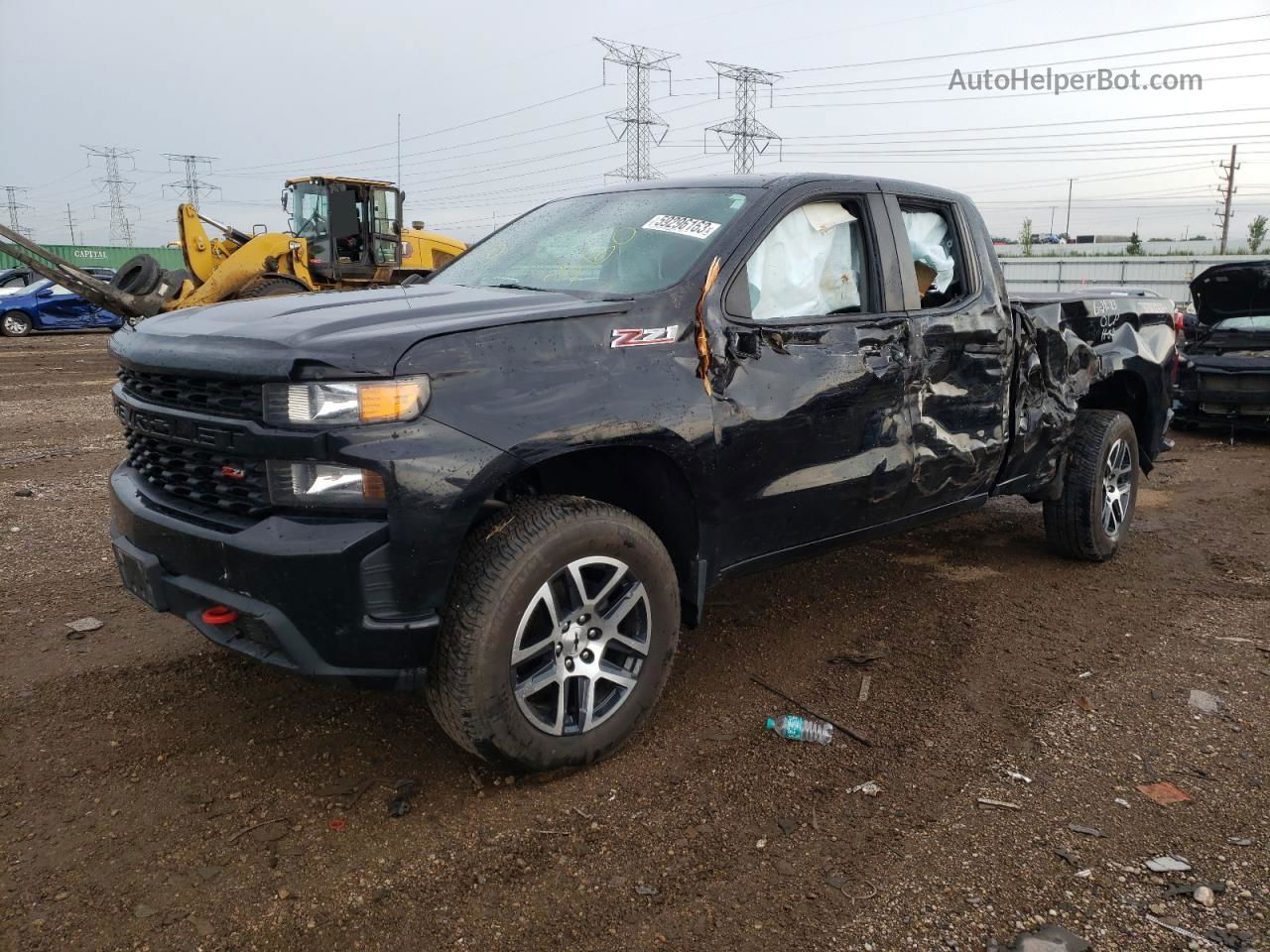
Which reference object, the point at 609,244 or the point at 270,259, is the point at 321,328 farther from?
the point at 270,259

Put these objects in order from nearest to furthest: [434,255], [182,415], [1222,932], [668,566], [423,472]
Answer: [1222,932]
[423,472]
[182,415]
[668,566]
[434,255]

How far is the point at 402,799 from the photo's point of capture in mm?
2980

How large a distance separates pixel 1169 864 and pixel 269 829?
2.56 meters

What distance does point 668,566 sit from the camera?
3199 millimetres

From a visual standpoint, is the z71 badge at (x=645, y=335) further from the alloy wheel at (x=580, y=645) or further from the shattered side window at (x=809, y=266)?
the alloy wheel at (x=580, y=645)

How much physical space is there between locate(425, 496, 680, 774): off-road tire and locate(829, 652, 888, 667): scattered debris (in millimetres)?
1365

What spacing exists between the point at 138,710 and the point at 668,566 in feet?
6.64

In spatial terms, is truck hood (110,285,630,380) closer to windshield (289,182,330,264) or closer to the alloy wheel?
the alloy wheel

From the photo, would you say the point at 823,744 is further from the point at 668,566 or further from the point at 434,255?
the point at 434,255

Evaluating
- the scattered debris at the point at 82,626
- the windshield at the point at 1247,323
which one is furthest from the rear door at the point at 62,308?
the windshield at the point at 1247,323

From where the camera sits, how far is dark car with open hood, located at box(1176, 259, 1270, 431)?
30.9 ft

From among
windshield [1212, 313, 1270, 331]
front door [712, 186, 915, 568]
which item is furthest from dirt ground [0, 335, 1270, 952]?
windshield [1212, 313, 1270, 331]

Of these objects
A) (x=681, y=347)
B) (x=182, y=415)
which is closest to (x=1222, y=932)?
(x=681, y=347)

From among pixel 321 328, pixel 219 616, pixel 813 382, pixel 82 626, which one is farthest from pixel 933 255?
pixel 82 626
